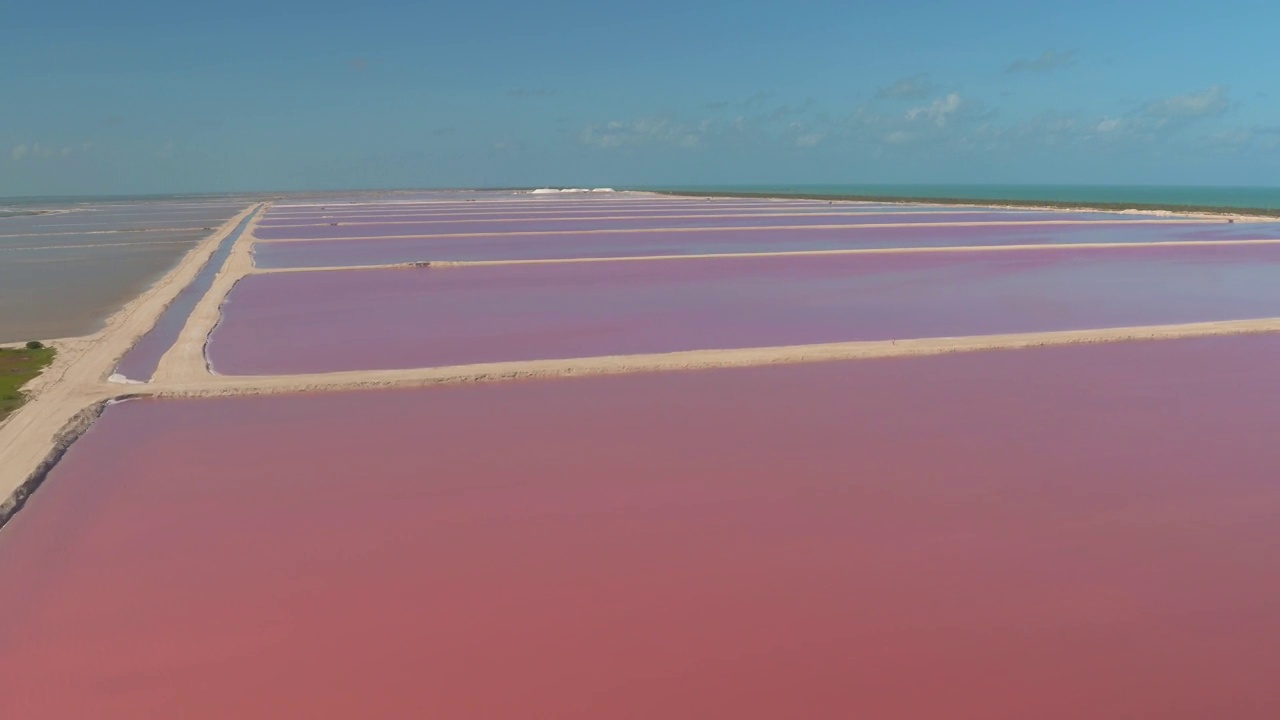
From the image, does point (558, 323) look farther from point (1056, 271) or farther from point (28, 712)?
point (1056, 271)

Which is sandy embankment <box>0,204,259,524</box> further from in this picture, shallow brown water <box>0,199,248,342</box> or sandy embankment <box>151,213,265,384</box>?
shallow brown water <box>0,199,248,342</box>

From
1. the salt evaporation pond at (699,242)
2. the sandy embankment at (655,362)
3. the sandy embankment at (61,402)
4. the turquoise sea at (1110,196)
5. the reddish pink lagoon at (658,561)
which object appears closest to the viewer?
the reddish pink lagoon at (658,561)

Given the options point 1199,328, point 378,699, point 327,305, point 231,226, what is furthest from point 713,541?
point 231,226

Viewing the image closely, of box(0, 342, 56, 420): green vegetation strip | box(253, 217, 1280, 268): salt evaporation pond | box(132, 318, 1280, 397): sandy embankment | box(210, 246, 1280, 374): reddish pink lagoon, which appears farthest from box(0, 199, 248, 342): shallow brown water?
box(132, 318, 1280, 397): sandy embankment

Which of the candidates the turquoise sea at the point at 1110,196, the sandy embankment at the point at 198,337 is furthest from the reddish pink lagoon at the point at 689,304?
the turquoise sea at the point at 1110,196

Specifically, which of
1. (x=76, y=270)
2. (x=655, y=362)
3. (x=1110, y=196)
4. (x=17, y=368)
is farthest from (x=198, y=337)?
(x=1110, y=196)

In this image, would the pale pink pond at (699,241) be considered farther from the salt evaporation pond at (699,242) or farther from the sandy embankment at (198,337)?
the sandy embankment at (198,337)
